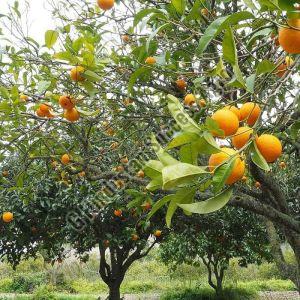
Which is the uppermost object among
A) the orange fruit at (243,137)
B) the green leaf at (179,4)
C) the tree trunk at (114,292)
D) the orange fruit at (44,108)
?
the green leaf at (179,4)

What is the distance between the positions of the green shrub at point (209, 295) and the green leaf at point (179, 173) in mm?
9740

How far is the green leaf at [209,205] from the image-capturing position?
894mm

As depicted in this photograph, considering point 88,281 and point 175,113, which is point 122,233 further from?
point 88,281

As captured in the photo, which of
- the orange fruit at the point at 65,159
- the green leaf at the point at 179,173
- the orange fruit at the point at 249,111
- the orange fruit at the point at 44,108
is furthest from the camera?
the orange fruit at the point at 65,159

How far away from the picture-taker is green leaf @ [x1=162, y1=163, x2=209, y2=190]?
79cm

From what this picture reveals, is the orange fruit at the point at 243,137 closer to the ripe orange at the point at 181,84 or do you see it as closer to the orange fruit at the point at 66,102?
the orange fruit at the point at 66,102

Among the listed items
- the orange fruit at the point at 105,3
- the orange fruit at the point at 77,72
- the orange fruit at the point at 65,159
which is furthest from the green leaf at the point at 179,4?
the orange fruit at the point at 65,159

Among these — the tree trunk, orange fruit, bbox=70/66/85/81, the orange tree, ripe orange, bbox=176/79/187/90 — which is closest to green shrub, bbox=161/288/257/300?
the tree trunk

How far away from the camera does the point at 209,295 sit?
10.1 meters

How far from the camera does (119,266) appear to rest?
826 centimetres

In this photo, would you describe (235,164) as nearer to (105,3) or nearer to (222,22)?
(222,22)

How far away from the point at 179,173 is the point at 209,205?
158 millimetres

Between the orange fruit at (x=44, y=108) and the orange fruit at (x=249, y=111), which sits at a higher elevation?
the orange fruit at (x=44, y=108)

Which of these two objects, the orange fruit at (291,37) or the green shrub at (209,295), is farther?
the green shrub at (209,295)
